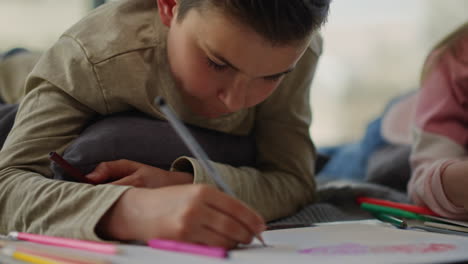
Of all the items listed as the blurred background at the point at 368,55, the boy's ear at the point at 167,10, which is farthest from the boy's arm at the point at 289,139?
the blurred background at the point at 368,55

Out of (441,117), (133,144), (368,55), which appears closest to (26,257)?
(133,144)

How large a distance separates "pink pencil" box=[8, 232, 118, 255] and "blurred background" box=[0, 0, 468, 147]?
1920 millimetres

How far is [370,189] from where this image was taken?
102cm

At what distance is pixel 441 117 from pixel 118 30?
1.75ft

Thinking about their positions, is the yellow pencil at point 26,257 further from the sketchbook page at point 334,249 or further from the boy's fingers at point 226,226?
the boy's fingers at point 226,226

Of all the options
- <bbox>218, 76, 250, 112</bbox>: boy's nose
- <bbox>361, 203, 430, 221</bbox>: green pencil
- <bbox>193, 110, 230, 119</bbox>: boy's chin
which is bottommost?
<bbox>361, 203, 430, 221</bbox>: green pencil

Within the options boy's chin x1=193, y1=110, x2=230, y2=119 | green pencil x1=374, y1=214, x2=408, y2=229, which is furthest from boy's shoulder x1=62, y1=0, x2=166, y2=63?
green pencil x1=374, y1=214, x2=408, y2=229

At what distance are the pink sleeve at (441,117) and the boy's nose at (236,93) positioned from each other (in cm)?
34

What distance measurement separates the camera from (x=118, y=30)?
0.75 meters

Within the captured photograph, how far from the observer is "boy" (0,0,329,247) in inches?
21.7

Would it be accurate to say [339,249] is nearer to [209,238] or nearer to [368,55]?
[209,238]

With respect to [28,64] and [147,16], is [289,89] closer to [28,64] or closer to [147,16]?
[147,16]

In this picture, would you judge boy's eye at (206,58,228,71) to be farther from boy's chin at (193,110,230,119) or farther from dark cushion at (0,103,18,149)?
Result: dark cushion at (0,103,18,149)

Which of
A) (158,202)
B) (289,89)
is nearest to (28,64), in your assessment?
(289,89)
